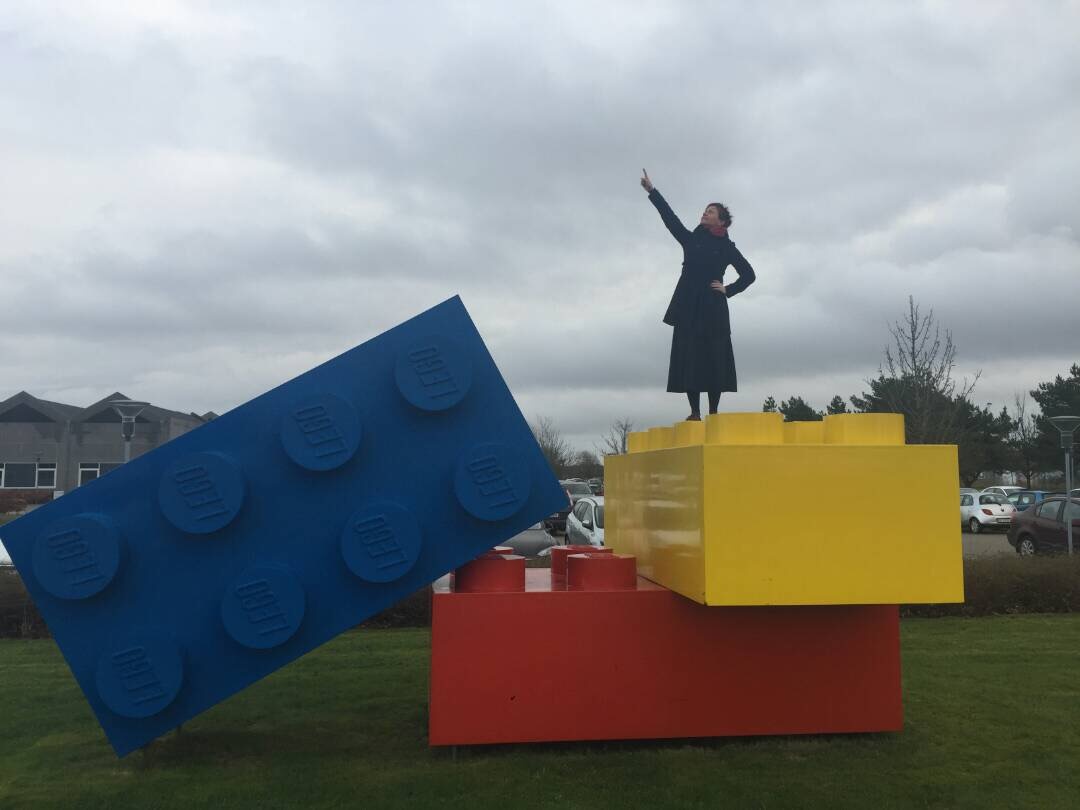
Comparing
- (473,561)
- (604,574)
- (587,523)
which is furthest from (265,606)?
(587,523)

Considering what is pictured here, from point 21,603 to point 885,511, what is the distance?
10.1 metres

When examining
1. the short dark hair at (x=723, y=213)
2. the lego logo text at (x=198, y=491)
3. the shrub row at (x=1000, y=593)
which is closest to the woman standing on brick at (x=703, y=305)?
the short dark hair at (x=723, y=213)

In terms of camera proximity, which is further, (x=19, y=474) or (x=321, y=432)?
(x=19, y=474)

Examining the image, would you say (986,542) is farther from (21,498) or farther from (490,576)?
(21,498)

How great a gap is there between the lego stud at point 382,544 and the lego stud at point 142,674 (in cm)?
125

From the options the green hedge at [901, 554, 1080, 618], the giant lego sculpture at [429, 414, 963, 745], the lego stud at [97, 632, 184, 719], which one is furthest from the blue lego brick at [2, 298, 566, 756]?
the green hedge at [901, 554, 1080, 618]

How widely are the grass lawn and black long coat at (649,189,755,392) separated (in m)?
→ 2.21

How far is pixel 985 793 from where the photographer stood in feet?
16.5

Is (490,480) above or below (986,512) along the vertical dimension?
above

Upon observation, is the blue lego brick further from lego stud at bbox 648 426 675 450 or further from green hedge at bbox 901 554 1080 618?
green hedge at bbox 901 554 1080 618

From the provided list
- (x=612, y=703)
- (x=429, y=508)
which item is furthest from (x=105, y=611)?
(x=612, y=703)

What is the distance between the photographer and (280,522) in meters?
5.51

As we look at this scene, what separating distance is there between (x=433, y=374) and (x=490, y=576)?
1454 millimetres

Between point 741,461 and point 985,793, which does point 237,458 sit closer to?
point 741,461
